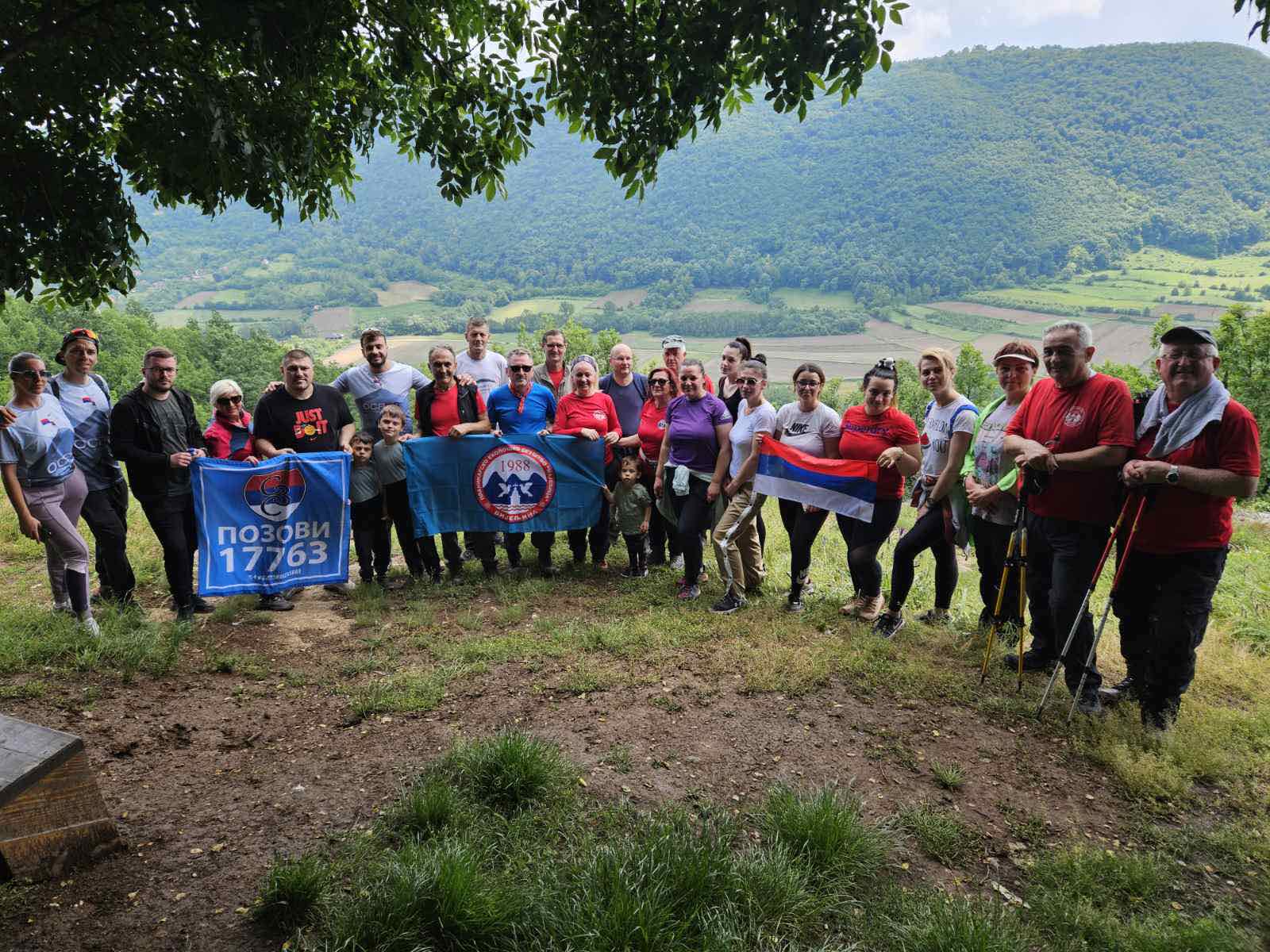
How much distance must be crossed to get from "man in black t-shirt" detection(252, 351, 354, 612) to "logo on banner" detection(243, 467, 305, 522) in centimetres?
22

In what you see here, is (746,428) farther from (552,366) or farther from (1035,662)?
(1035,662)

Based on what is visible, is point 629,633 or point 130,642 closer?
point 130,642

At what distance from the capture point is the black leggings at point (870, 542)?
666 centimetres

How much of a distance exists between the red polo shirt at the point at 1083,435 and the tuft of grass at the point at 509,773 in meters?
3.64

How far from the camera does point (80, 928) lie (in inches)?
112

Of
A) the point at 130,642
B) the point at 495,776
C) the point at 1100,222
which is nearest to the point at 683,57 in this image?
the point at 495,776

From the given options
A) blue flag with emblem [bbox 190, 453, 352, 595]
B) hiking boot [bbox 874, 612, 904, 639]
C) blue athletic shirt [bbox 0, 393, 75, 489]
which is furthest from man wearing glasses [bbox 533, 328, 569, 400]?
blue athletic shirt [bbox 0, 393, 75, 489]

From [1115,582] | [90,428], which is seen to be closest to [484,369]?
[90,428]

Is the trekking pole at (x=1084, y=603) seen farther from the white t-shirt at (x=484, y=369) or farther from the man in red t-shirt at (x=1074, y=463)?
the white t-shirt at (x=484, y=369)

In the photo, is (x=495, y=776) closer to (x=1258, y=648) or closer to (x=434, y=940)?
(x=434, y=940)

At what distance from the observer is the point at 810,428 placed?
715cm

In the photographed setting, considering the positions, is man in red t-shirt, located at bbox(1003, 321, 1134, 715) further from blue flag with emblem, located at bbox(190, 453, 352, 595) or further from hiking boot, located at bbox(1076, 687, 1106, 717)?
blue flag with emblem, located at bbox(190, 453, 352, 595)

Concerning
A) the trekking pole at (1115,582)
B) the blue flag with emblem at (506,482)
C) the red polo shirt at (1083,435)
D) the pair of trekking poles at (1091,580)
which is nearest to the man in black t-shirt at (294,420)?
the blue flag with emblem at (506,482)

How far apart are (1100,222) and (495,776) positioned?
18918 cm
